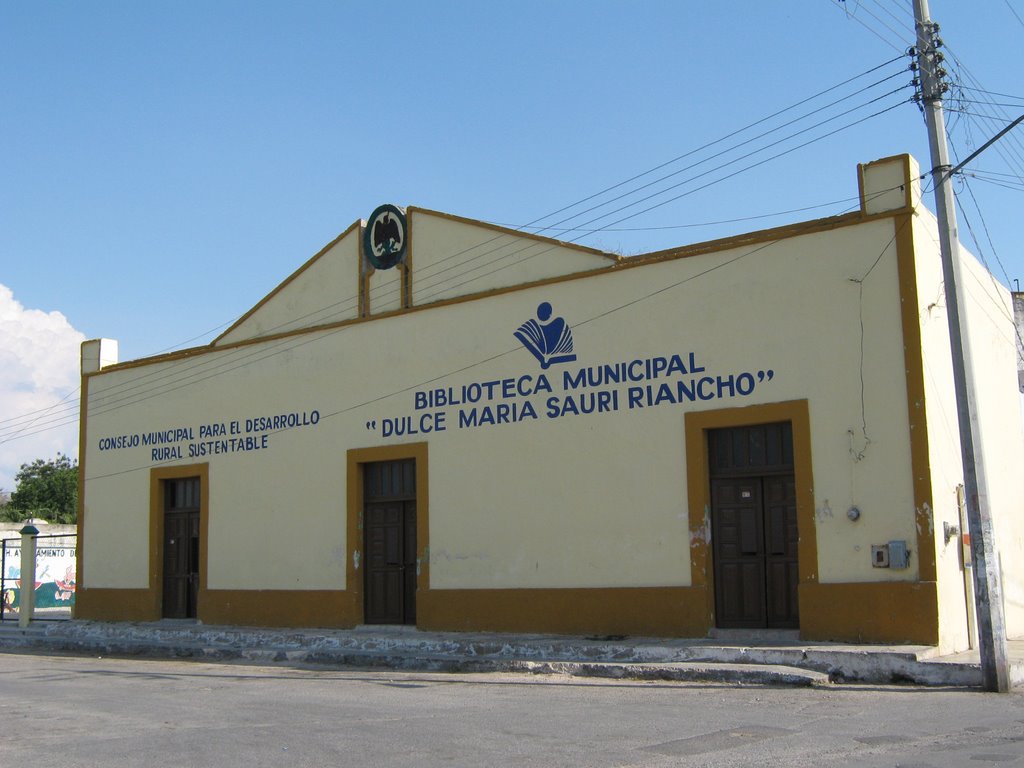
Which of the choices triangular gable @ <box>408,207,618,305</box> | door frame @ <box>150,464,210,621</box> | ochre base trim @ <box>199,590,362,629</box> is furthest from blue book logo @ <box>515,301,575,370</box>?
door frame @ <box>150,464,210,621</box>

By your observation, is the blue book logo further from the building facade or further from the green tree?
the green tree

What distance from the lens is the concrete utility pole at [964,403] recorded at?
34.2ft

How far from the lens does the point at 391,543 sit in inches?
672

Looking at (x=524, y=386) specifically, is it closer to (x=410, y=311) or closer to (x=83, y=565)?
(x=410, y=311)

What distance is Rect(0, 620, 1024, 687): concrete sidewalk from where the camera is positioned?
11.3 metres

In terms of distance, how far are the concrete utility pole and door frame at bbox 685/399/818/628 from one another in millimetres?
2388

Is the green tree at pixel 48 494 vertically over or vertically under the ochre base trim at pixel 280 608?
over

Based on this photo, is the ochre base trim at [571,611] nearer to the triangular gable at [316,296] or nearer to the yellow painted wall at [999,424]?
the yellow painted wall at [999,424]

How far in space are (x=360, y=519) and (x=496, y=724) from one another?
870 cm

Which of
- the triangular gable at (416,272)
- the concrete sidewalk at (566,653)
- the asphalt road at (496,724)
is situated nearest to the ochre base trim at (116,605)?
the concrete sidewalk at (566,653)

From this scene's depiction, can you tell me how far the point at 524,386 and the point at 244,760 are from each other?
8809 millimetres

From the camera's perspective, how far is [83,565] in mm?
21328

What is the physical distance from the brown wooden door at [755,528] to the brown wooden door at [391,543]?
519 cm

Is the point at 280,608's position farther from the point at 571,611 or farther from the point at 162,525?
the point at 571,611
